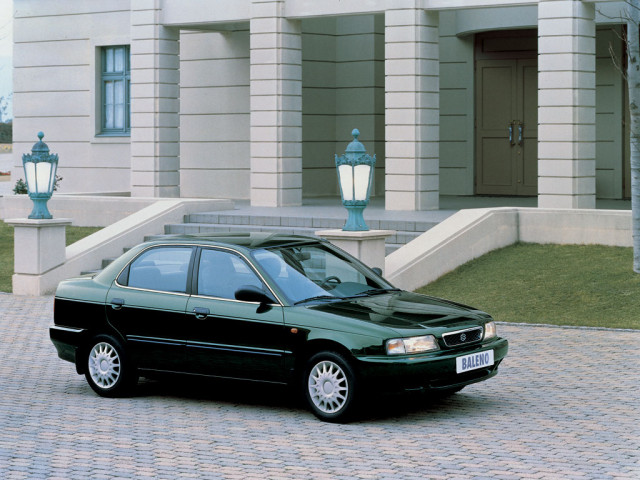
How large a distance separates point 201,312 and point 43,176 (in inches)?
364

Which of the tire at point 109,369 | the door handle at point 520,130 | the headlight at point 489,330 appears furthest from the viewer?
the door handle at point 520,130

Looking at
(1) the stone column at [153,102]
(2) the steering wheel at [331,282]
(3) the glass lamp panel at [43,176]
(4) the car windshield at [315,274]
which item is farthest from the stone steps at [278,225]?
(2) the steering wheel at [331,282]

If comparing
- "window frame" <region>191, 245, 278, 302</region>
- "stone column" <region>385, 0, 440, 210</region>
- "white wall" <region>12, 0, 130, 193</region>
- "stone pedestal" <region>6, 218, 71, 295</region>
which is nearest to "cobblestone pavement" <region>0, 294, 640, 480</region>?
"window frame" <region>191, 245, 278, 302</region>

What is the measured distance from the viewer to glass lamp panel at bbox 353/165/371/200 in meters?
15.3

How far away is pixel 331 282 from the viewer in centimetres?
1001

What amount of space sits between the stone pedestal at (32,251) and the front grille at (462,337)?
1009cm

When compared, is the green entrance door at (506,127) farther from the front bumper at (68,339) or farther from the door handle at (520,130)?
the front bumper at (68,339)

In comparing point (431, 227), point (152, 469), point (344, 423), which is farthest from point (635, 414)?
point (431, 227)

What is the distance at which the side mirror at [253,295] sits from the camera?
31.1ft

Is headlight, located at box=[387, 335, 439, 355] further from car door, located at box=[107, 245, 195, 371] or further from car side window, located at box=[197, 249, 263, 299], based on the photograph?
car door, located at box=[107, 245, 195, 371]

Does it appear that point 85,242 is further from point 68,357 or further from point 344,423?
point 344,423

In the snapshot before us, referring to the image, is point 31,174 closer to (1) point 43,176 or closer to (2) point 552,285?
(1) point 43,176

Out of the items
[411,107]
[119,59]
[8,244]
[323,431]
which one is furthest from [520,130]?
[323,431]

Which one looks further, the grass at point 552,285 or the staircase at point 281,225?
the staircase at point 281,225
